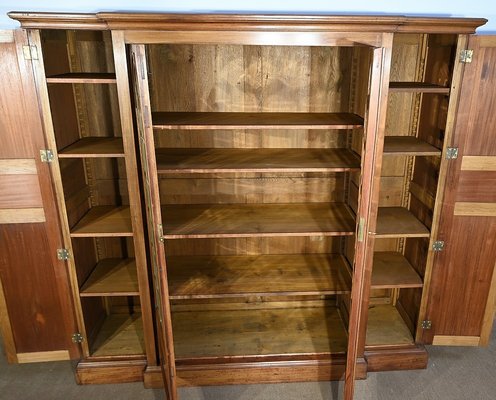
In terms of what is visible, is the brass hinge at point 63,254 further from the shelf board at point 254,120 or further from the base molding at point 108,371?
the shelf board at point 254,120

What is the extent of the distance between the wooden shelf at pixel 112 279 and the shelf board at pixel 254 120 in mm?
901

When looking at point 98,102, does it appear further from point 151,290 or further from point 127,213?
point 151,290

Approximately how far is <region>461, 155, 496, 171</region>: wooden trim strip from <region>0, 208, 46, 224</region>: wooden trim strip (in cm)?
211

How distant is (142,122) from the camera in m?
1.47

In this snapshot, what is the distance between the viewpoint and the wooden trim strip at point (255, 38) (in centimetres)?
152

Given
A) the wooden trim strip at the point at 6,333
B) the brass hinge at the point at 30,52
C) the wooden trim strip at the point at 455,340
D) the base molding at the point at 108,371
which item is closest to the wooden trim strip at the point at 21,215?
the wooden trim strip at the point at 6,333

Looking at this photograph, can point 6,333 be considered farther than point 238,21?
Yes

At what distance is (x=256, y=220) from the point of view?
6.95 ft

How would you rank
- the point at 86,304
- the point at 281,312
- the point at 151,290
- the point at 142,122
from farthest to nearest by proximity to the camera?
1. the point at 281,312
2. the point at 86,304
3. the point at 151,290
4. the point at 142,122

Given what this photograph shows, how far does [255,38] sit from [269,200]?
1.02 m

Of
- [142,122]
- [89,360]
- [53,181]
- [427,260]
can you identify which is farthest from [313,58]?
[89,360]

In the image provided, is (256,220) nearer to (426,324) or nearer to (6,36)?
(426,324)

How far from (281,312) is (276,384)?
1.57ft

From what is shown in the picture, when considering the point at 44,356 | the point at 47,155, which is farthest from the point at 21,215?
the point at 44,356
